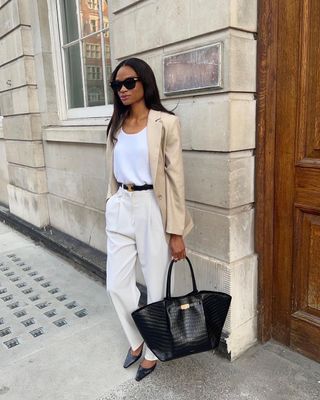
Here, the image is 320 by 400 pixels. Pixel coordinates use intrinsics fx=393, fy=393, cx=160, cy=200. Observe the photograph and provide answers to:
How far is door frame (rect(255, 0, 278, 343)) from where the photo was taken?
2.48 m

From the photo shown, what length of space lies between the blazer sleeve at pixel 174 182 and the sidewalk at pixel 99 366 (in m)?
1.04

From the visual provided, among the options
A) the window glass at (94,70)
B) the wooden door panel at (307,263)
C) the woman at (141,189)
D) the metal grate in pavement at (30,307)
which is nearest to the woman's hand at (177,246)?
the woman at (141,189)

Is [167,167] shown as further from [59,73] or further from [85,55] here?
[59,73]

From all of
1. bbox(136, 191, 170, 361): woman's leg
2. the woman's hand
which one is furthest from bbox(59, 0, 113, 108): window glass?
the woman's hand

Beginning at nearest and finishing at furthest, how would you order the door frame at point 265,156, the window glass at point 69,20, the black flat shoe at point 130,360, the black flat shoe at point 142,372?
the door frame at point 265,156
the black flat shoe at point 142,372
the black flat shoe at point 130,360
the window glass at point 69,20

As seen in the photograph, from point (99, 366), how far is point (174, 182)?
1.47m

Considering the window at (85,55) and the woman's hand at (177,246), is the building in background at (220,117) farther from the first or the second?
the woman's hand at (177,246)

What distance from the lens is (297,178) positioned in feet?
8.37

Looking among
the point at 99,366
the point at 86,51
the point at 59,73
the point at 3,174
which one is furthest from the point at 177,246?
the point at 3,174

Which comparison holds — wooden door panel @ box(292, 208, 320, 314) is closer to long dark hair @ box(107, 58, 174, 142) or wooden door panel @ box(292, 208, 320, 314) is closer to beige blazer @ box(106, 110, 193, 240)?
beige blazer @ box(106, 110, 193, 240)

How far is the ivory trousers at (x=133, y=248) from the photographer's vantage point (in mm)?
2404

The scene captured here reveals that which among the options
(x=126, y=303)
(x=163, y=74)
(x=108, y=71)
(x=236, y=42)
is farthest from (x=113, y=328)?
(x=108, y=71)

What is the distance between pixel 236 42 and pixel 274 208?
3.69 ft

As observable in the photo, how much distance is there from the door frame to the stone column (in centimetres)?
364
